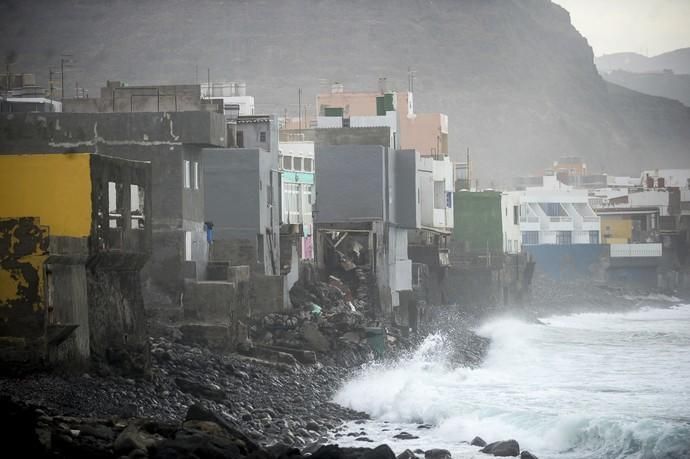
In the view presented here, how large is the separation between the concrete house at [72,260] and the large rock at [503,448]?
578cm

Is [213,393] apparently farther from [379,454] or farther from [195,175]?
[195,175]

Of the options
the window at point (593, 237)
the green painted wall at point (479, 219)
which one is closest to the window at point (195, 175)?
the green painted wall at point (479, 219)

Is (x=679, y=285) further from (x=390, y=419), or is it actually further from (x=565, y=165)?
(x=390, y=419)

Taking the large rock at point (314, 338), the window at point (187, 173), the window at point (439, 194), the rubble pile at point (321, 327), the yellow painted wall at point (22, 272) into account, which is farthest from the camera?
the window at point (439, 194)

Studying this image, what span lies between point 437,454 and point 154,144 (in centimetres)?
919

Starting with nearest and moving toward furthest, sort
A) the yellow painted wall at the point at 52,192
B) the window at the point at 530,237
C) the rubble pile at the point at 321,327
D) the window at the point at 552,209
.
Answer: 1. the yellow painted wall at the point at 52,192
2. the rubble pile at the point at 321,327
3. the window at the point at 530,237
4. the window at the point at 552,209

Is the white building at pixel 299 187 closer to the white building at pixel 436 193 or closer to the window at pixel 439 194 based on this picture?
the white building at pixel 436 193

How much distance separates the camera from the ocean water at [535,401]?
89.2 ft

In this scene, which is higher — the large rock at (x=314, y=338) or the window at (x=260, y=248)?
the window at (x=260, y=248)

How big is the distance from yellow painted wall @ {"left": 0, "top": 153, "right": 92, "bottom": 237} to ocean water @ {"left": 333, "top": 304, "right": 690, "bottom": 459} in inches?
215

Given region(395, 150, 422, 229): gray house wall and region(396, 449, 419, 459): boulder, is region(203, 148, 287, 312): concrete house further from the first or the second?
region(396, 449, 419, 459): boulder

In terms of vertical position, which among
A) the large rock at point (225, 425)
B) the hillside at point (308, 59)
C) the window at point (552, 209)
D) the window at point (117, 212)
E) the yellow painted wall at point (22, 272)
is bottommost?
the large rock at point (225, 425)

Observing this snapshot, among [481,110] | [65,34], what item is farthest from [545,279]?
[65,34]

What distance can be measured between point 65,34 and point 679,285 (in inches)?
4675
